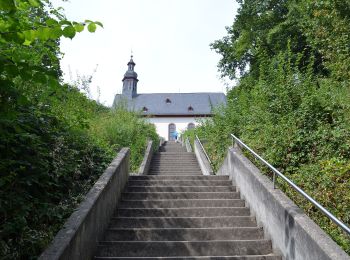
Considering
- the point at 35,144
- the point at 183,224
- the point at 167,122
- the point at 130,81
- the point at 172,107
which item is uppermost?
the point at 130,81

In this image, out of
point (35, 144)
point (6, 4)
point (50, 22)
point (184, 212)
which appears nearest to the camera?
point (6, 4)

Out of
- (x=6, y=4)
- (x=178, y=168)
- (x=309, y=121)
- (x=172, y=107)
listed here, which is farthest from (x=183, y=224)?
(x=172, y=107)

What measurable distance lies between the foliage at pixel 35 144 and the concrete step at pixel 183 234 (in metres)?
0.90

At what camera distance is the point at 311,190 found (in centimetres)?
541

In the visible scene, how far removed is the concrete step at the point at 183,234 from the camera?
5355mm

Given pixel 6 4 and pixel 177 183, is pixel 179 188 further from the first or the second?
pixel 6 4

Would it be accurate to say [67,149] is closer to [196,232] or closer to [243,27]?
[196,232]

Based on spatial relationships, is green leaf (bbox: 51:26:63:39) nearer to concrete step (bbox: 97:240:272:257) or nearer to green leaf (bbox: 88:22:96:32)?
green leaf (bbox: 88:22:96:32)

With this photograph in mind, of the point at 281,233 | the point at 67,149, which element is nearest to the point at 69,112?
the point at 67,149

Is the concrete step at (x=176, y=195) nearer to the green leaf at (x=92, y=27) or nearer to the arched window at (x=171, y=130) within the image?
the green leaf at (x=92, y=27)

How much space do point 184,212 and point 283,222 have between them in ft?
6.98

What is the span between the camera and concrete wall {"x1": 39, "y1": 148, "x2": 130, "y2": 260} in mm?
3537

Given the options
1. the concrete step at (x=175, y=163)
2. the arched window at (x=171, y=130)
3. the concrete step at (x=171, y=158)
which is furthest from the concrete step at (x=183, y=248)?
the arched window at (x=171, y=130)

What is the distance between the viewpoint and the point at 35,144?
492 cm
